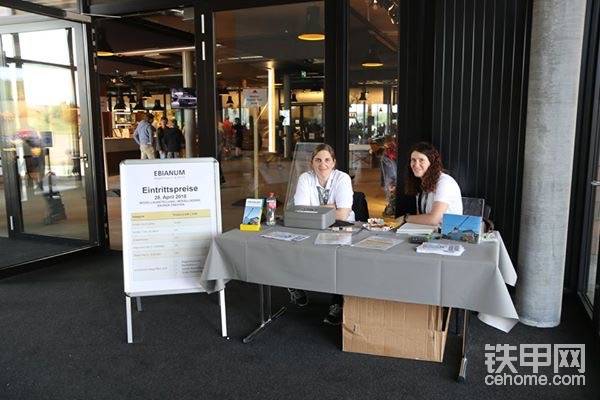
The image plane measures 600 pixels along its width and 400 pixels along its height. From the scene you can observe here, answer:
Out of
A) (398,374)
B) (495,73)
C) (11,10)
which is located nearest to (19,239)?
(11,10)

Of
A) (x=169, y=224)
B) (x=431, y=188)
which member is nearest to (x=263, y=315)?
(x=169, y=224)

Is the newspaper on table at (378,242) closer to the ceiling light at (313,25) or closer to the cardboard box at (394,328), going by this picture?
the cardboard box at (394,328)

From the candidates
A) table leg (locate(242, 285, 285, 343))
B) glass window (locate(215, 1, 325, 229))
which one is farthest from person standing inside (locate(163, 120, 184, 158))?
table leg (locate(242, 285, 285, 343))

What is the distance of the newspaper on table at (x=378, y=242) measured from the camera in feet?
8.30

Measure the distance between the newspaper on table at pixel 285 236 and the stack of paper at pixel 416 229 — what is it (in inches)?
22.1

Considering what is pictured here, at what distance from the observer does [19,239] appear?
5523 millimetres

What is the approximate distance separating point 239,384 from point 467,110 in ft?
8.16

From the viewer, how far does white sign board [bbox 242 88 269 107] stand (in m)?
5.29

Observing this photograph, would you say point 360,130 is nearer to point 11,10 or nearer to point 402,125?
point 402,125

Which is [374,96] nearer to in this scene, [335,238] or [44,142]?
[335,238]

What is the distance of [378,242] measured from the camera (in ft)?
8.63

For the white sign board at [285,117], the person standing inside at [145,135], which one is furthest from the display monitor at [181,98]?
the person standing inside at [145,135]

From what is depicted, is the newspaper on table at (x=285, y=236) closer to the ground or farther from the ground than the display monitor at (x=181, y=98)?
closer to the ground

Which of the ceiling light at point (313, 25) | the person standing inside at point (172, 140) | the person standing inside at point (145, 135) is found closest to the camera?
the ceiling light at point (313, 25)
